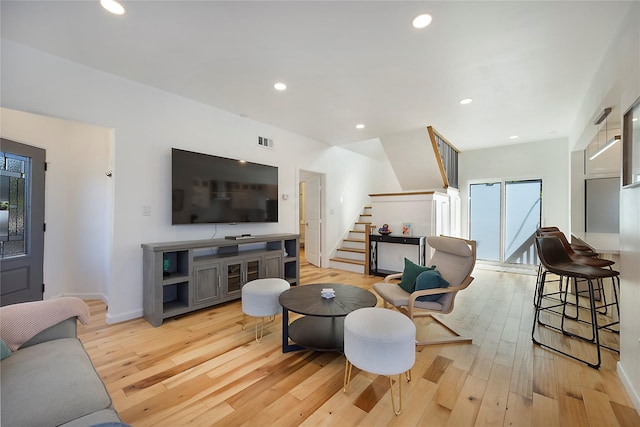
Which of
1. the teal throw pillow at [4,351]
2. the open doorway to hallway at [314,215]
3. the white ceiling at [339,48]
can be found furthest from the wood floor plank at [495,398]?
the open doorway to hallway at [314,215]

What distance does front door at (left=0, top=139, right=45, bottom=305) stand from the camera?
2.84 meters

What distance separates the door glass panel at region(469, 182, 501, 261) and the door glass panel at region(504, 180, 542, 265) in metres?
0.19

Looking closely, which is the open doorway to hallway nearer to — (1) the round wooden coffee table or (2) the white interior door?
(2) the white interior door

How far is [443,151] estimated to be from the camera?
5.34 meters

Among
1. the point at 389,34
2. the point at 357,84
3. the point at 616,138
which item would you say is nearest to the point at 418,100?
the point at 357,84

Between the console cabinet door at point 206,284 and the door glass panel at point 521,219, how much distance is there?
247 inches

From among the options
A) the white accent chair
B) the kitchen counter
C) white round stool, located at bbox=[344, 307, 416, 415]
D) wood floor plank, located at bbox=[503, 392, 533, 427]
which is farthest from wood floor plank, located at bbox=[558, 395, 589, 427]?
the kitchen counter

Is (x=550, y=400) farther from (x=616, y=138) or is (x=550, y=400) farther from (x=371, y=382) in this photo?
(x=616, y=138)

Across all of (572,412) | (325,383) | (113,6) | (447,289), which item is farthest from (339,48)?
(572,412)

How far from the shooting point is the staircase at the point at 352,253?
214 inches

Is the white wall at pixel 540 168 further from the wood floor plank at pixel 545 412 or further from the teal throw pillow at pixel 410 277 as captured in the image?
the wood floor plank at pixel 545 412

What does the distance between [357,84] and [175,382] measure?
3.27m

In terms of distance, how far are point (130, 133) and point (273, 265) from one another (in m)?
2.42

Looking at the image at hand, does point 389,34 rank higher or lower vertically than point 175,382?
higher
